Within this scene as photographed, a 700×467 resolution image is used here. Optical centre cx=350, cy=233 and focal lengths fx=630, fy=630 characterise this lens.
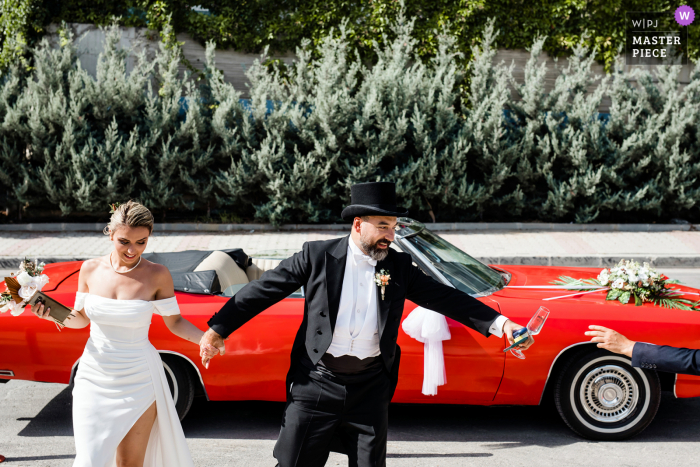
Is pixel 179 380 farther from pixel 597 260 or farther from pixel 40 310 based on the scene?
pixel 597 260

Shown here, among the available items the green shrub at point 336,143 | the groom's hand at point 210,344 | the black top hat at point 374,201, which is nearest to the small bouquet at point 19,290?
the groom's hand at point 210,344

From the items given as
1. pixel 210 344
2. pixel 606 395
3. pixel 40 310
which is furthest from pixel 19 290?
pixel 606 395

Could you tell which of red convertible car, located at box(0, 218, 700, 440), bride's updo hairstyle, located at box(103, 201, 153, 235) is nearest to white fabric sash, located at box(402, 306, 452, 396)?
red convertible car, located at box(0, 218, 700, 440)

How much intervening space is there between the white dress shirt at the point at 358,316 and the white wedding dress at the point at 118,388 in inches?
35.6

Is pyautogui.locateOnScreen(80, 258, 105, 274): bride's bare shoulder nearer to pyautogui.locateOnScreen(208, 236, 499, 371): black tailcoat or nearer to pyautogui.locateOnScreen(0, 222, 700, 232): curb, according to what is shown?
pyautogui.locateOnScreen(208, 236, 499, 371): black tailcoat

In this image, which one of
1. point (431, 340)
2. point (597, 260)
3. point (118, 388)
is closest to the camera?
point (118, 388)

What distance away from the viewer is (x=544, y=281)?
505 cm

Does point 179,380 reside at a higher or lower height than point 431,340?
lower

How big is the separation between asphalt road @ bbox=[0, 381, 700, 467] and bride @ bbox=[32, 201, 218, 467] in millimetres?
929

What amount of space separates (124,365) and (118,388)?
0.11m

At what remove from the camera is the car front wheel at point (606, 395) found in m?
4.23

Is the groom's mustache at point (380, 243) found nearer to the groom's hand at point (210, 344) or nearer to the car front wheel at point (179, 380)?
the groom's hand at point (210, 344)

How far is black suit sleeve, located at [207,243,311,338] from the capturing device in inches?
121

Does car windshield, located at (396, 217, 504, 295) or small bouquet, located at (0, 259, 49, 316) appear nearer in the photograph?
small bouquet, located at (0, 259, 49, 316)
